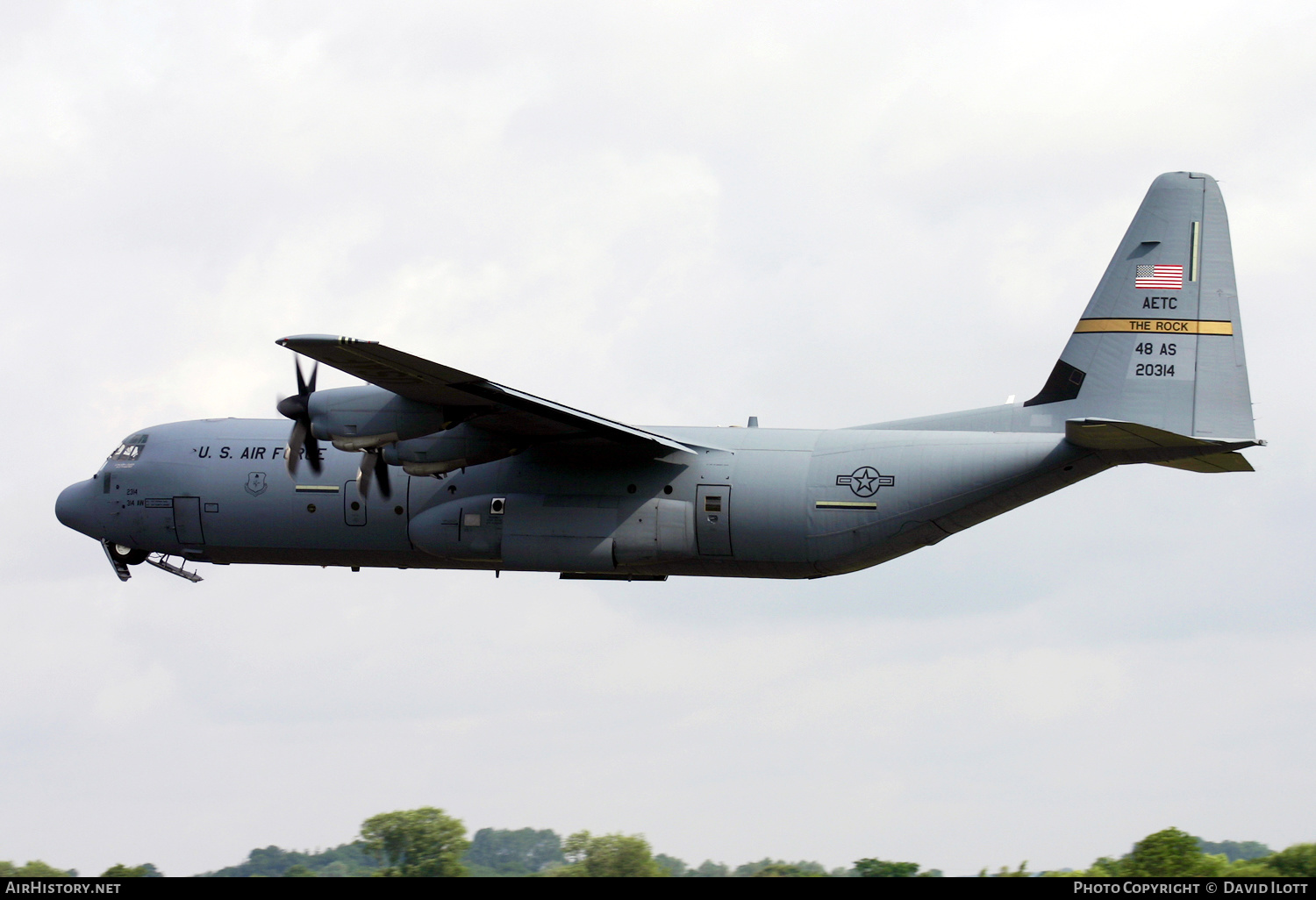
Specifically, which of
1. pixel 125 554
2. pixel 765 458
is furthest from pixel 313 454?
pixel 765 458

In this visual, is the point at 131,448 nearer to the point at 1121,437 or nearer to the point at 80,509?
the point at 80,509

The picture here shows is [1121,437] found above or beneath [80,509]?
beneath

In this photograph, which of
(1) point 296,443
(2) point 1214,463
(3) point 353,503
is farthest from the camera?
(3) point 353,503

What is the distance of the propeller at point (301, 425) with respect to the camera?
73.1 feet

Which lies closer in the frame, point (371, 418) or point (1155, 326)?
point (371, 418)

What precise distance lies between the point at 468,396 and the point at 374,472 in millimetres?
3235

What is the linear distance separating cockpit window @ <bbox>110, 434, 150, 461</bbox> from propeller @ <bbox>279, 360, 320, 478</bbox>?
3443mm

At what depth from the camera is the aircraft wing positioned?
19.3 metres

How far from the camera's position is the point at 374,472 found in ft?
75.8

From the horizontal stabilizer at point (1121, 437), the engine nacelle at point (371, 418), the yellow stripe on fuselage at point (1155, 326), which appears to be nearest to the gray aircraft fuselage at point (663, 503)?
the horizontal stabilizer at point (1121, 437)

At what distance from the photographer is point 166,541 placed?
25.0m

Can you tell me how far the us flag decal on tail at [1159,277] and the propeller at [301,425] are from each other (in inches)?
508

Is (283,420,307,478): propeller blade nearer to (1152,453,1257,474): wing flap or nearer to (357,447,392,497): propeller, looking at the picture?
(357,447,392,497): propeller

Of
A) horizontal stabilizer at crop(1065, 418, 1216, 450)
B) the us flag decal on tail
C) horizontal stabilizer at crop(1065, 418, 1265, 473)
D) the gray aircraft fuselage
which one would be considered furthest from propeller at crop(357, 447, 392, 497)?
the us flag decal on tail
